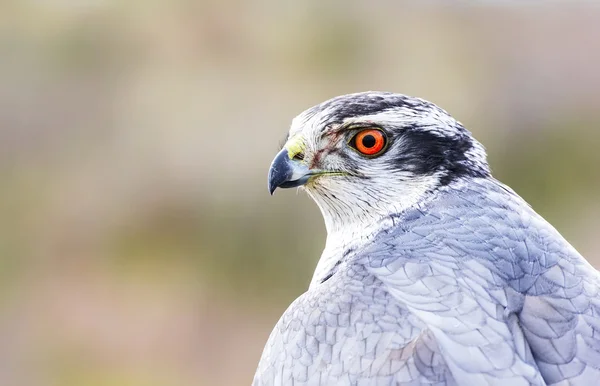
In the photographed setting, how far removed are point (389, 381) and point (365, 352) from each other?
0.18 meters

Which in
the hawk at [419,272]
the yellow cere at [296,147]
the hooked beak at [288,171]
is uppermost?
the yellow cere at [296,147]

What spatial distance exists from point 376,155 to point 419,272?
87 cm

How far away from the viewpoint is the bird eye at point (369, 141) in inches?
148

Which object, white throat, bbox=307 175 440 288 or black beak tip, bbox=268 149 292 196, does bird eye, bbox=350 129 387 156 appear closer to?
white throat, bbox=307 175 440 288

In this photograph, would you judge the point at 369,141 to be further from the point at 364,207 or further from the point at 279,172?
the point at 279,172

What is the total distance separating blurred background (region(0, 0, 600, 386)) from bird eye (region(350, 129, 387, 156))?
638cm

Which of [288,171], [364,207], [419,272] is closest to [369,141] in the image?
[364,207]

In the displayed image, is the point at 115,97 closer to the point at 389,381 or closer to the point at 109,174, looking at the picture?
the point at 109,174

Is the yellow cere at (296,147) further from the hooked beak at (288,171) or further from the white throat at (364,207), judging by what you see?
the white throat at (364,207)

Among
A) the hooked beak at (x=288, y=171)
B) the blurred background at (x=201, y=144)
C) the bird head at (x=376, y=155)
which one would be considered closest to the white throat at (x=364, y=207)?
the bird head at (x=376, y=155)

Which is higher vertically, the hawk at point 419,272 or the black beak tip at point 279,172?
the black beak tip at point 279,172

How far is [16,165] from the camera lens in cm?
1155

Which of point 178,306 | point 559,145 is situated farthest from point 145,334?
point 559,145

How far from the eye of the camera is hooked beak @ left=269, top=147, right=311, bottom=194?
3812mm
